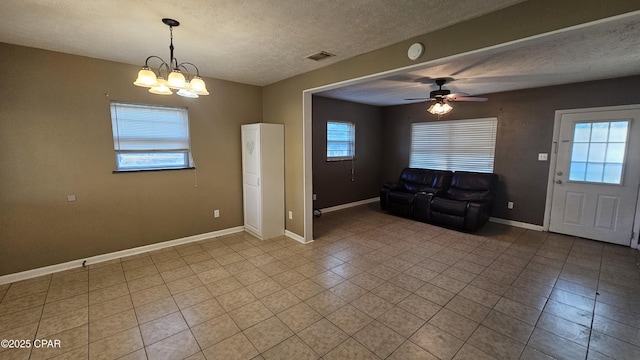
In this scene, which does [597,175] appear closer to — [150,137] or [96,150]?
[150,137]

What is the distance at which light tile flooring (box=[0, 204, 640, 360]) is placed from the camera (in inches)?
77.5

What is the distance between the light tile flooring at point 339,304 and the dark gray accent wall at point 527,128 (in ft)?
3.80

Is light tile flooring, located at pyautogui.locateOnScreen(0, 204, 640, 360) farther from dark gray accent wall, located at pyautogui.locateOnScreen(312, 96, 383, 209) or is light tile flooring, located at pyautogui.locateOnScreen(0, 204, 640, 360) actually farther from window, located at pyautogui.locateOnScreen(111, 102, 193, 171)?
dark gray accent wall, located at pyautogui.locateOnScreen(312, 96, 383, 209)

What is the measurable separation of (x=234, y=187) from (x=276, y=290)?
2.24 meters

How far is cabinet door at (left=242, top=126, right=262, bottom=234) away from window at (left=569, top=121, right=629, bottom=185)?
202 inches

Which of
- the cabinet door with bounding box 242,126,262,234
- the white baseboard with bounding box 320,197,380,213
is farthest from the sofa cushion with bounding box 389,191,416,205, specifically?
the cabinet door with bounding box 242,126,262,234

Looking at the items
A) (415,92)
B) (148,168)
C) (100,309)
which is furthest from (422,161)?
(100,309)

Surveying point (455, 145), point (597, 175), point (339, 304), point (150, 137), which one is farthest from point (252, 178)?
point (597, 175)

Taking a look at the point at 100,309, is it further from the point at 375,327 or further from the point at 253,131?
the point at 253,131

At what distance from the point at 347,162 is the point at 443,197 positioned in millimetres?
2205

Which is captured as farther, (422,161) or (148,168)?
(422,161)

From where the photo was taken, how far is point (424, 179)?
5781mm

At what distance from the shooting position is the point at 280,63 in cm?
332

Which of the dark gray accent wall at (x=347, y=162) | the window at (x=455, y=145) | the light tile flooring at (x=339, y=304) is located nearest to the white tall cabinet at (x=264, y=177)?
the light tile flooring at (x=339, y=304)
